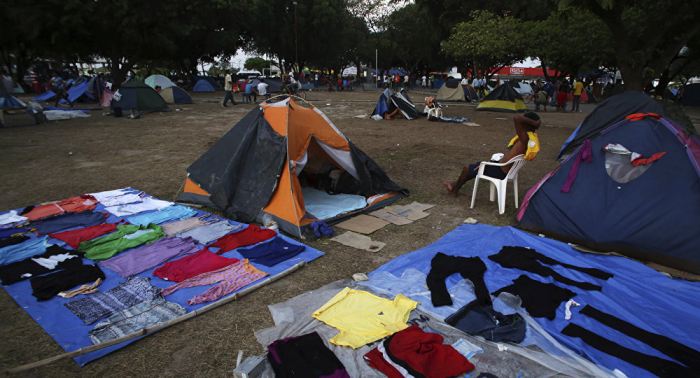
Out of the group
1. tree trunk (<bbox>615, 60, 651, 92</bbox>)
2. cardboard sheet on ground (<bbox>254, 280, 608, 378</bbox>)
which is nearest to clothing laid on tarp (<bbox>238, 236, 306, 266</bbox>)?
cardboard sheet on ground (<bbox>254, 280, 608, 378</bbox>)

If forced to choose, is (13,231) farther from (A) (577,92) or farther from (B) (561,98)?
(B) (561,98)

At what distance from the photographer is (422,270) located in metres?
3.92

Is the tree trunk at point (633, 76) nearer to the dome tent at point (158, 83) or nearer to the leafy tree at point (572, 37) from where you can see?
the leafy tree at point (572, 37)

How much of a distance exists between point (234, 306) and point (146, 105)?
1532 centimetres

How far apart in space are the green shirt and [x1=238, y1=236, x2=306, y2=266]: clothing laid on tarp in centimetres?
121

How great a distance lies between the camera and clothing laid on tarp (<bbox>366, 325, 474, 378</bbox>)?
8.29ft

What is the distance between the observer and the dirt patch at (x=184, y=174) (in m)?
2.86

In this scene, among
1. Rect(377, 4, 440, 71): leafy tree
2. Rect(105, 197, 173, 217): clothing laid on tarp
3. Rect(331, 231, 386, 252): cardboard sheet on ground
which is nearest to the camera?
Rect(331, 231, 386, 252): cardboard sheet on ground

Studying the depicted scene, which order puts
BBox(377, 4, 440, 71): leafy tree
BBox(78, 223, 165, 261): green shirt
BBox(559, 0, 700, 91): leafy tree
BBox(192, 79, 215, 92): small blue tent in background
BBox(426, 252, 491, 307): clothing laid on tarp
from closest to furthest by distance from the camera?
BBox(426, 252, 491, 307): clothing laid on tarp → BBox(78, 223, 165, 261): green shirt → BBox(559, 0, 700, 91): leafy tree → BBox(192, 79, 215, 92): small blue tent in background → BBox(377, 4, 440, 71): leafy tree

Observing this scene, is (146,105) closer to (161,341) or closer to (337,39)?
(161,341)

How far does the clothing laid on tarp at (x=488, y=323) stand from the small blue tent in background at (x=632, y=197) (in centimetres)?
191

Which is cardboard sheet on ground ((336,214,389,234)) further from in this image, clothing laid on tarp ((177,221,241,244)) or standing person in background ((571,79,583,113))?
standing person in background ((571,79,583,113))

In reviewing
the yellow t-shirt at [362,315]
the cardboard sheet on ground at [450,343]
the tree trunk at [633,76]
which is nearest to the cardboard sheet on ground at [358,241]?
the yellow t-shirt at [362,315]

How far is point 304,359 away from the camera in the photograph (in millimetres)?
2668
